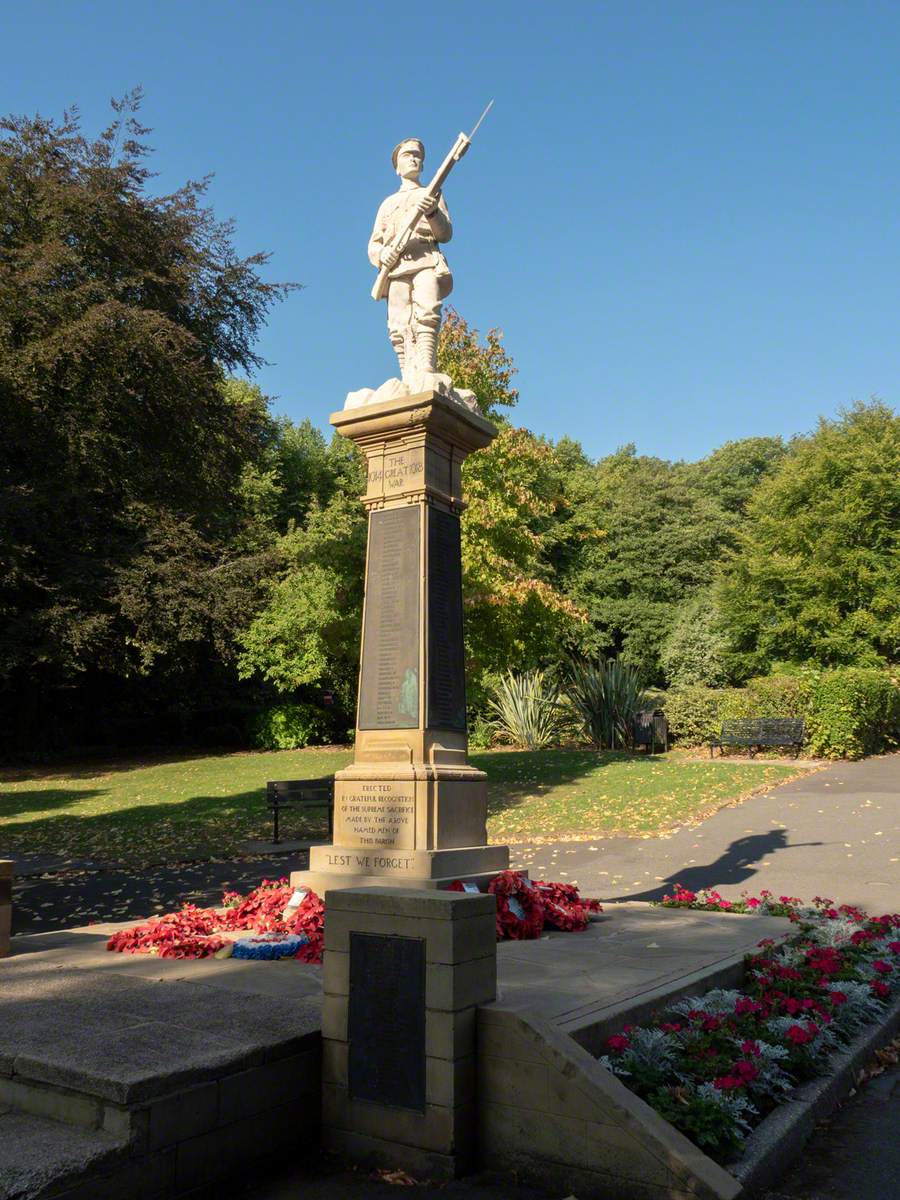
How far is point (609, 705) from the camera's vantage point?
28.8 meters

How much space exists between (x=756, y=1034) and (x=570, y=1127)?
65.1 inches

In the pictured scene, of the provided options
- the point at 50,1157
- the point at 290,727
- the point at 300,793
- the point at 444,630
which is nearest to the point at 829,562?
the point at 290,727

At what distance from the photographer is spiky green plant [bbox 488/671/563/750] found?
Result: 2981 cm

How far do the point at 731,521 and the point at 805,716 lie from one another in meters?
25.9

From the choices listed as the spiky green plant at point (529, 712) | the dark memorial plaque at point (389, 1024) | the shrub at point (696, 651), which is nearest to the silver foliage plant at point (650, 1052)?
the dark memorial plaque at point (389, 1024)

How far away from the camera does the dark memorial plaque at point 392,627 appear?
27.0 ft

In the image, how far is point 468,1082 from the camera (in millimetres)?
4180

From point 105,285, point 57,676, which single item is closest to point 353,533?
point 105,285

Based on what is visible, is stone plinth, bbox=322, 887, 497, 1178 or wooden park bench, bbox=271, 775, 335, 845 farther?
wooden park bench, bbox=271, 775, 335, 845

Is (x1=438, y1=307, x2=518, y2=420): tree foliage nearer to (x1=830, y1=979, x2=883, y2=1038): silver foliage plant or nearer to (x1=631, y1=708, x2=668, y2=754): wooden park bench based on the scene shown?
(x1=631, y1=708, x2=668, y2=754): wooden park bench

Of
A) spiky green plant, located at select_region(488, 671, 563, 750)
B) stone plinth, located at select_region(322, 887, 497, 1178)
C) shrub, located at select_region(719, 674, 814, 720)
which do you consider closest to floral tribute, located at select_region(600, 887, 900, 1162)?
stone plinth, located at select_region(322, 887, 497, 1178)

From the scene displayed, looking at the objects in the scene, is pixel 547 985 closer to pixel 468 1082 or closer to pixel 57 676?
pixel 468 1082

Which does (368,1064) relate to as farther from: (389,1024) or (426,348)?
(426,348)

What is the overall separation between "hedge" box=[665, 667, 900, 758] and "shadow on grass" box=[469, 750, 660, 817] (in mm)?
3392
